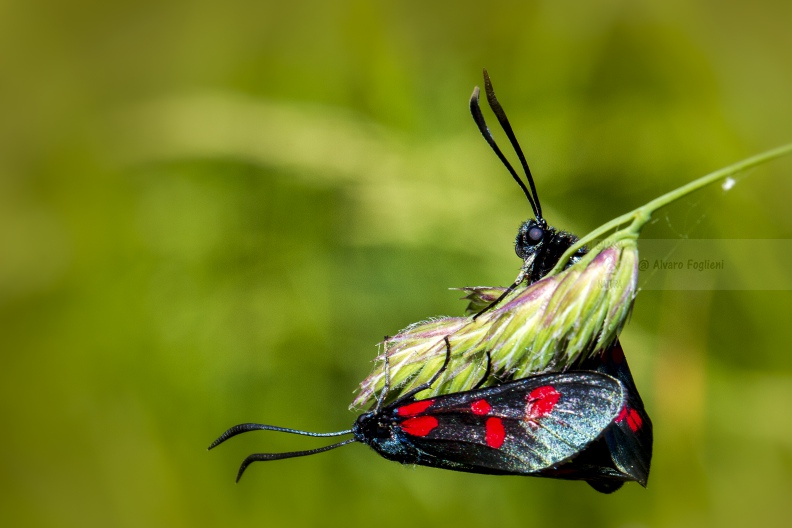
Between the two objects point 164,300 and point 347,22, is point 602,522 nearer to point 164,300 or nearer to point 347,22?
point 164,300

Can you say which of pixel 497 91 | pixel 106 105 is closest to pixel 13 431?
pixel 106 105

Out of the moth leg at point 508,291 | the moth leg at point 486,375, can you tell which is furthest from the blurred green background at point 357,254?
the moth leg at point 486,375

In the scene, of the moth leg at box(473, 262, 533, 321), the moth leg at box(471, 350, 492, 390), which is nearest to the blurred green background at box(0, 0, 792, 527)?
the moth leg at box(473, 262, 533, 321)

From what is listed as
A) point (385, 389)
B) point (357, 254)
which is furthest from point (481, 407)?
point (357, 254)

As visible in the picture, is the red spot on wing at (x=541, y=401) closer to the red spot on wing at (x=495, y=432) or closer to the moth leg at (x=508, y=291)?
the red spot on wing at (x=495, y=432)

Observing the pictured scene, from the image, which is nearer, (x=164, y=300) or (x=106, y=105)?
(x=164, y=300)

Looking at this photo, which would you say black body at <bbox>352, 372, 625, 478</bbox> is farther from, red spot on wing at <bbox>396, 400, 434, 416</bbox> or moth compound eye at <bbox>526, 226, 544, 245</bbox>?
moth compound eye at <bbox>526, 226, 544, 245</bbox>

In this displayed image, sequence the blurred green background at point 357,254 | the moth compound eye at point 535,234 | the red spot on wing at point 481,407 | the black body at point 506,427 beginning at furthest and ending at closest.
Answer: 1. the blurred green background at point 357,254
2. the moth compound eye at point 535,234
3. the red spot on wing at point 481,407
4. the black body at point 506,427
